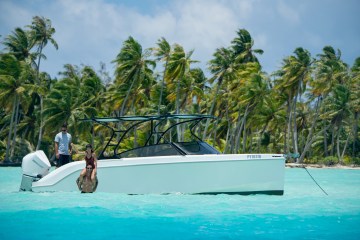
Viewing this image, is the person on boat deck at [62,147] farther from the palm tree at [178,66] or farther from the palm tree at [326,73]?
the palm tree at [326,73]

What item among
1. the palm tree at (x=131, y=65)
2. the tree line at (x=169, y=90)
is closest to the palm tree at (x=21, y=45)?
the tree line at (x=169, y=90)

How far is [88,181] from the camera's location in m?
9.81

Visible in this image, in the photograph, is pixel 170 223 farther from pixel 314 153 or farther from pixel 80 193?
pixel 314 153

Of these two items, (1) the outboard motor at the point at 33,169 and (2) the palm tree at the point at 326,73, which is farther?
(2) the palm tree at the point at 326,73

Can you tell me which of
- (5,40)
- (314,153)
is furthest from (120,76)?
(314,153)

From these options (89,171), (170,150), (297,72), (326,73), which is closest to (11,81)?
(297,72)

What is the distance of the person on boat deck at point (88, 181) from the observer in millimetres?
9789

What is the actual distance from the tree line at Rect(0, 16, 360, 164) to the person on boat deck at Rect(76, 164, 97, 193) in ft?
84.3

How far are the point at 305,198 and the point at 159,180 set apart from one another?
12.1 feet

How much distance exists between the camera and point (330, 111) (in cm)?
4172

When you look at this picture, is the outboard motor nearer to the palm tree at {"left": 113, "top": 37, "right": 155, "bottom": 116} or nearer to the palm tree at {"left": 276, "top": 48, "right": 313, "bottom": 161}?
the palm tree at {"left": 113, "top": 37, "right": 155, "bottom": 116}

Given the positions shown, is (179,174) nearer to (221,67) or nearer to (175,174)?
(175,174)

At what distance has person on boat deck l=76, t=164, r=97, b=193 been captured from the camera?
979 cm

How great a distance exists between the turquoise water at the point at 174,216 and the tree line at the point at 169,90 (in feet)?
84.8
